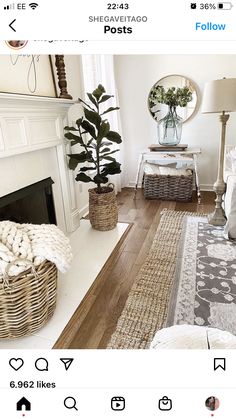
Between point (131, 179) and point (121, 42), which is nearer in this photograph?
point (121, 42)

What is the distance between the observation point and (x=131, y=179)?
348 centimetres

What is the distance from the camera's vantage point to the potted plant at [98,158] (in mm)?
1818

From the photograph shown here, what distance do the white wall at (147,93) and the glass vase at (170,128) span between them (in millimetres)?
233

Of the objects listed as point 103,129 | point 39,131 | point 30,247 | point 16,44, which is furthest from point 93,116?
point 16,44

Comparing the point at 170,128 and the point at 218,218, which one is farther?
the point at 170,128

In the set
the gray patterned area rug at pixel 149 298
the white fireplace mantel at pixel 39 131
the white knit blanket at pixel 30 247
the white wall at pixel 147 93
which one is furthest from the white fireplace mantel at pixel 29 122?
the white wall at pixel 147 93

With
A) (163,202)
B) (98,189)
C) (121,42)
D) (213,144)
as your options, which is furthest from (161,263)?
(213,144)

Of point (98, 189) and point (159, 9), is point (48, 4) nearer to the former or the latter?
point (159, 9)

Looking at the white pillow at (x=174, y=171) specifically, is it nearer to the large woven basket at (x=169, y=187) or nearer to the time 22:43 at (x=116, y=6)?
the large woven basket at (x=169, y=187)

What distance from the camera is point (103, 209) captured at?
1.99m

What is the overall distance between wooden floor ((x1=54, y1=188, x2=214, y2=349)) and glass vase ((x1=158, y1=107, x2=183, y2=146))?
84 cm

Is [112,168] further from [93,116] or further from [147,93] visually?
[147,93]

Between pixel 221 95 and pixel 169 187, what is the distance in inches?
48.5

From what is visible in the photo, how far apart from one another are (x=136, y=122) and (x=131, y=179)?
0.76 m
